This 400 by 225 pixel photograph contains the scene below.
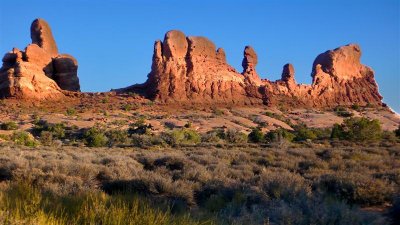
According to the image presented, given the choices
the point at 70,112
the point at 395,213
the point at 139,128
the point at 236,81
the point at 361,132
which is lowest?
the point at 395,213

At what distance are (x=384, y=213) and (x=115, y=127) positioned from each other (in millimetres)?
41955

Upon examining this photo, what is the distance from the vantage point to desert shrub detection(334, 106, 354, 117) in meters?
67.7

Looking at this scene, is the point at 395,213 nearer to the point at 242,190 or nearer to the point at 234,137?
the point at 242,190

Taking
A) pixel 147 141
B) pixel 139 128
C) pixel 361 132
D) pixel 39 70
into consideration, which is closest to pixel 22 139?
pixel 147 141

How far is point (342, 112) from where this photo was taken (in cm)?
6944

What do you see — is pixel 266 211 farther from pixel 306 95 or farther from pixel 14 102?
pixel 306 95

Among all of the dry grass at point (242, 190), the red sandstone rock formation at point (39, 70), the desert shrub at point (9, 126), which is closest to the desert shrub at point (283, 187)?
the dry grass at point (242, 190)

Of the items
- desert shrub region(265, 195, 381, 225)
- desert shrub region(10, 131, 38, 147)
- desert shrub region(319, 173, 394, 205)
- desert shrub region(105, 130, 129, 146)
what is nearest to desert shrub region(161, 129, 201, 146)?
desert shrub region(105, 130, 129, 146)

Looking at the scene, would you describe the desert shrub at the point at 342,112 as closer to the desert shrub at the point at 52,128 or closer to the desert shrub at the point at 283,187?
the desert shrub at the point at 52,128

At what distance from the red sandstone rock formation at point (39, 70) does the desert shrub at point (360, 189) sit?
54573 millimetres

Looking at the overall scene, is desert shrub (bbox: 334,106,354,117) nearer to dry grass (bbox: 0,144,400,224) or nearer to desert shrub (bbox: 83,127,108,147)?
desert shrub (bbox: 83,127,108,147)

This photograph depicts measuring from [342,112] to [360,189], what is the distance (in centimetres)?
6194

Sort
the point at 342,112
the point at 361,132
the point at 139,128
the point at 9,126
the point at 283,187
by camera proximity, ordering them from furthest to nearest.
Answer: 1. the point at 342,112
2. the point at 139,128
3. the point at 9,126
4. the point at 361,132
5. the point at 283,187

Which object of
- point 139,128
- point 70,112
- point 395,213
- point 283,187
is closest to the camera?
point 395,213
